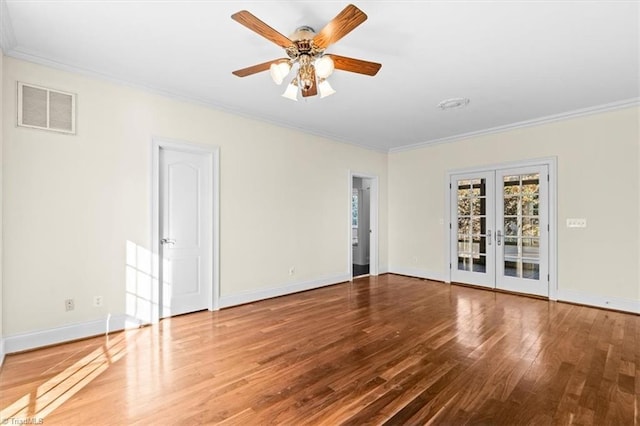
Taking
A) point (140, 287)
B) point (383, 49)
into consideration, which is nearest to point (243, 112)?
point (383, 49)

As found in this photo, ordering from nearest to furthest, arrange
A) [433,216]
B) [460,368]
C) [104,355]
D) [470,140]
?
1. [460,368]
2. [104,355]
3. [470,140]
4. [433,216]

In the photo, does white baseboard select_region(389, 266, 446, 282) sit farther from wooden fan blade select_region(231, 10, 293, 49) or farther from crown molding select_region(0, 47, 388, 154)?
wooden fan blade select_region(231, 10, 293, 49)

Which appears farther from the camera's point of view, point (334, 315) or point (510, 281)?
point (510, 281)

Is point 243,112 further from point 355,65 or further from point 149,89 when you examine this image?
point 355,65

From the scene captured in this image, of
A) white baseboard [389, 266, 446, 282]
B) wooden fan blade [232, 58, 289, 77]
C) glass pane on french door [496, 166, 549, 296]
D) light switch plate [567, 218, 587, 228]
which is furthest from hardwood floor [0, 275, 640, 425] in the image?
wooden fan blade [232, 58, 289, 77]

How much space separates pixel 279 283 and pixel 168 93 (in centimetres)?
309

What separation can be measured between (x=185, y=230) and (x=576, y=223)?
18.3 feet

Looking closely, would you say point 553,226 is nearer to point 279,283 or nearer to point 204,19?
point 279,283

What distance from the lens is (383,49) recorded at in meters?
2.85

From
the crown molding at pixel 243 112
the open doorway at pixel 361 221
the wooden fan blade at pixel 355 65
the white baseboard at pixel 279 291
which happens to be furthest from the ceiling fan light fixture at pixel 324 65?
the open doorway at pixel 361 221

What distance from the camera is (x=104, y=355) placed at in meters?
2.82

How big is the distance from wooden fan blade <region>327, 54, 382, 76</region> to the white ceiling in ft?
1.03

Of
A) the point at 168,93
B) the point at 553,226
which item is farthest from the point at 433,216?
the point at 168,93

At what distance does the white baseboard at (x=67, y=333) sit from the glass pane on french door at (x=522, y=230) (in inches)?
219
